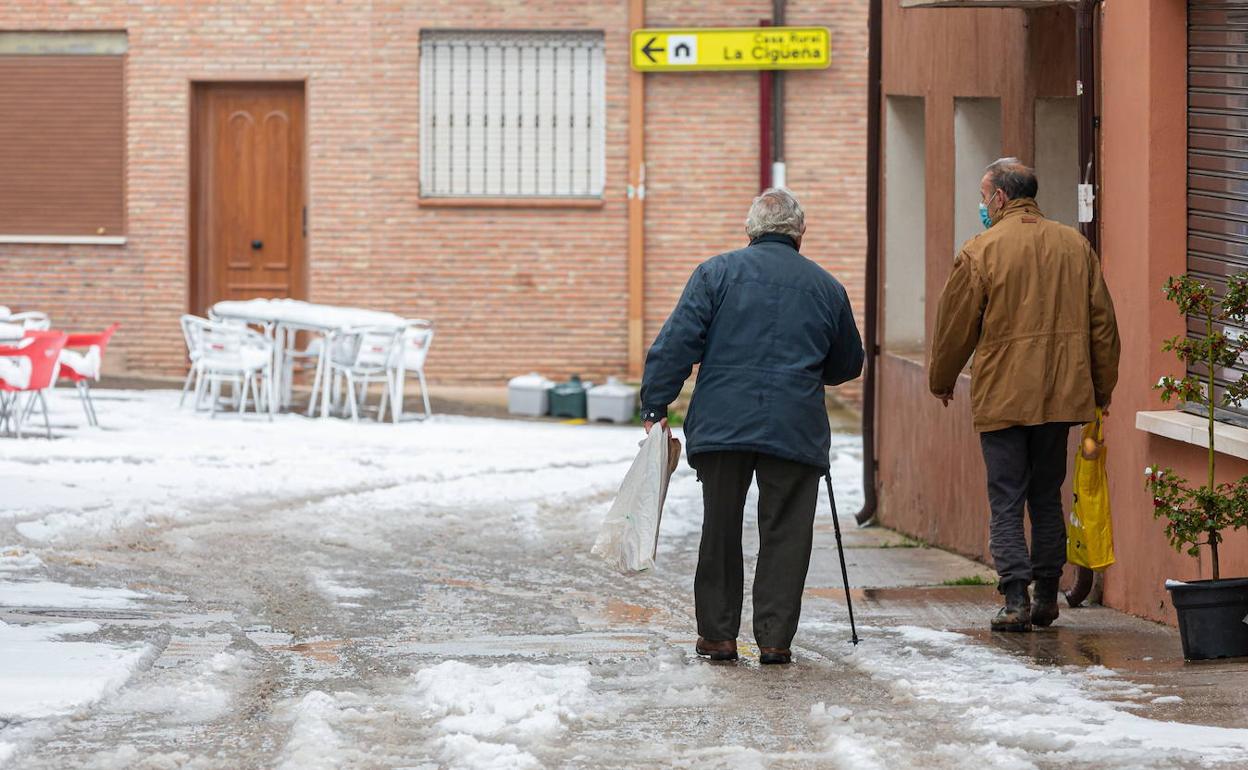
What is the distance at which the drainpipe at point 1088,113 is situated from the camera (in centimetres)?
823

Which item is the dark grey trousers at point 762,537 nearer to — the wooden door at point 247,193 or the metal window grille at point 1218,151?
the metal window grille at point 1218,151

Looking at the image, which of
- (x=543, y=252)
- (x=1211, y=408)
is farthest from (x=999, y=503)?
(x=543, y=252)

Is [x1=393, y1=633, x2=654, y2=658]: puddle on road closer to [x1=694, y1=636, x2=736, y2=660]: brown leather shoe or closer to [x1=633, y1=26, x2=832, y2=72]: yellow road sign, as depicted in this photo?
[x1=694, y1=636, x2=736, y2=660]: brown leather shoe

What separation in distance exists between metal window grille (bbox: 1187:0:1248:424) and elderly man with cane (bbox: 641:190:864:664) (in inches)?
63.9

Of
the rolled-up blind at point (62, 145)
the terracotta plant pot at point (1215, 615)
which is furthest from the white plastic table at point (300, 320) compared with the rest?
the terracotta plant pot at point (1215, 615)

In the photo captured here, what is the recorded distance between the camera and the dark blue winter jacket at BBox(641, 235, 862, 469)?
684 cm

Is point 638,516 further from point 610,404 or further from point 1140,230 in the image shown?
point 610,404

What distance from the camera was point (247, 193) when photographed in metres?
19.4

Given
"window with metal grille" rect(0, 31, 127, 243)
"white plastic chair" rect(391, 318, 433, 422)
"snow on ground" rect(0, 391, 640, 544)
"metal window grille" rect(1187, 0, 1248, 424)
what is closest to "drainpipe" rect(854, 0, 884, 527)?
"snow on ground" rect(0, 391, 640, 544)

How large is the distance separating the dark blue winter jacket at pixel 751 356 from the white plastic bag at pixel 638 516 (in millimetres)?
178

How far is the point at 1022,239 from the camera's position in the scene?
23.8 ft

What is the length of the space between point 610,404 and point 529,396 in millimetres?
781

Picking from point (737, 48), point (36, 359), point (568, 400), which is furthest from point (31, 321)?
point (737, 48)

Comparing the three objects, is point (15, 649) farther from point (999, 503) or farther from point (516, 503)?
point (516, 503)
